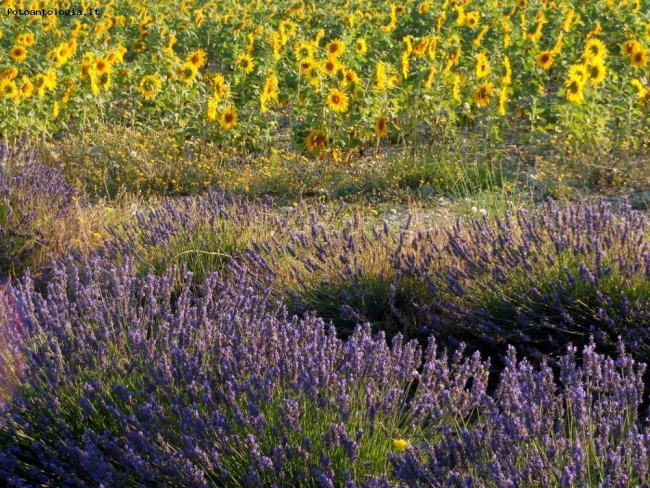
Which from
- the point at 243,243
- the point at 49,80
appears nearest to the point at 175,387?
the point at 243,243

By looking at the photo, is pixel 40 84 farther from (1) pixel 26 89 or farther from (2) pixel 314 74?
(2) pixel 314 74

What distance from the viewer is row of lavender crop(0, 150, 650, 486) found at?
89.2 inches

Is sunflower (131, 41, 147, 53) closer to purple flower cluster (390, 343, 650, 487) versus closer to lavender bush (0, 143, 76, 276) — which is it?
lavender bush (0, 143, 76, 276)

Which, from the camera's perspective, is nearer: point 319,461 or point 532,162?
point 319,461

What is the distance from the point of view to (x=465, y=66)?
26.2 ft

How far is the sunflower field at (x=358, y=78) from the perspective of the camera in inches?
278

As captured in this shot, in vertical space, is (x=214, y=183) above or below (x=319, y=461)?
below

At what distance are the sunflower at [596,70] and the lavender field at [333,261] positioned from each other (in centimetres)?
3

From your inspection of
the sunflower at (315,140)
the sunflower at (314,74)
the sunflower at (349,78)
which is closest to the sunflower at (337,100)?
the sunflower at (349,78)

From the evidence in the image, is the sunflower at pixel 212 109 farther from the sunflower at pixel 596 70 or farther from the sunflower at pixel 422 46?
the sunflower at pixel 596 70

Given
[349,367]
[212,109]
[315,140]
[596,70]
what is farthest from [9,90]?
[349,367]

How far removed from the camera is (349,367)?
2637 millimetres

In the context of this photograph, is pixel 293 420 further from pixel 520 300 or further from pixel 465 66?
pixel 465 66

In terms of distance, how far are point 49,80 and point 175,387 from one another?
543cm
